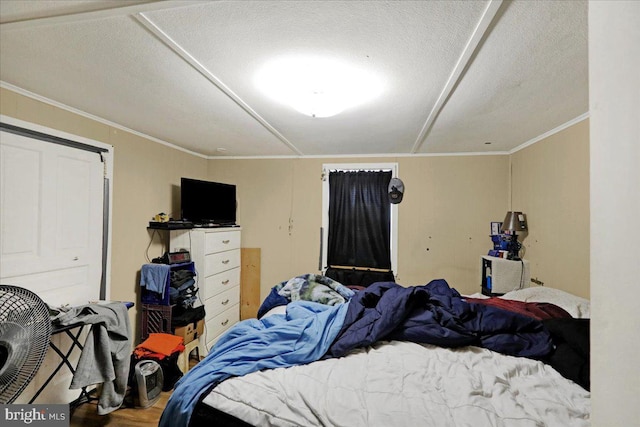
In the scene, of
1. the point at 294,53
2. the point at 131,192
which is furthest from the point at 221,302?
the point at 294,53

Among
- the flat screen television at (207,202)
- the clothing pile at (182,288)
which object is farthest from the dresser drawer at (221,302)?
the flat screen television at (207,202)

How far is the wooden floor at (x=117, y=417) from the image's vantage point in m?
2.13

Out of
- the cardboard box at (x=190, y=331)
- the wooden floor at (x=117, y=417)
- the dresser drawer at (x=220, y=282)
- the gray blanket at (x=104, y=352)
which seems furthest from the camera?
the dresser drawer at (x=220, y=282)

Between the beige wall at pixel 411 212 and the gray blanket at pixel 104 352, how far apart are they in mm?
2078

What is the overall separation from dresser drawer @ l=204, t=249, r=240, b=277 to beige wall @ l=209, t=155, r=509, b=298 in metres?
0.42

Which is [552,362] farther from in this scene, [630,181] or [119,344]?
[119,344]

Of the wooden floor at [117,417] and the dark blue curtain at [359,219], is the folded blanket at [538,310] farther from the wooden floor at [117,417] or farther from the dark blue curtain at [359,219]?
the wooden floor at [117,417]

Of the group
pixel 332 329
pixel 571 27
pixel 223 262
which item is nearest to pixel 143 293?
pixel 223 262

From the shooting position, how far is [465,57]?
1.46m

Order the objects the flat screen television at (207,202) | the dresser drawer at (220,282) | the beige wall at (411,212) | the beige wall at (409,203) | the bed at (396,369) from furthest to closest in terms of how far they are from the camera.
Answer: the beige wall at (411,212) < the flat screen television at (207,202) < the dresser drawer at (220,282) < the beige wall at (409,203) < the bed at (396,369)

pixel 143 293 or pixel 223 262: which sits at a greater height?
pixel 223 262

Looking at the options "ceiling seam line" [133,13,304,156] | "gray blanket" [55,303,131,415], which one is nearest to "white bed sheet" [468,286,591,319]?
"ceiling seam line" [133,13,304,156]

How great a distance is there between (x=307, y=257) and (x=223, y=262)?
1.09m

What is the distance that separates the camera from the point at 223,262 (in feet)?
11.6
